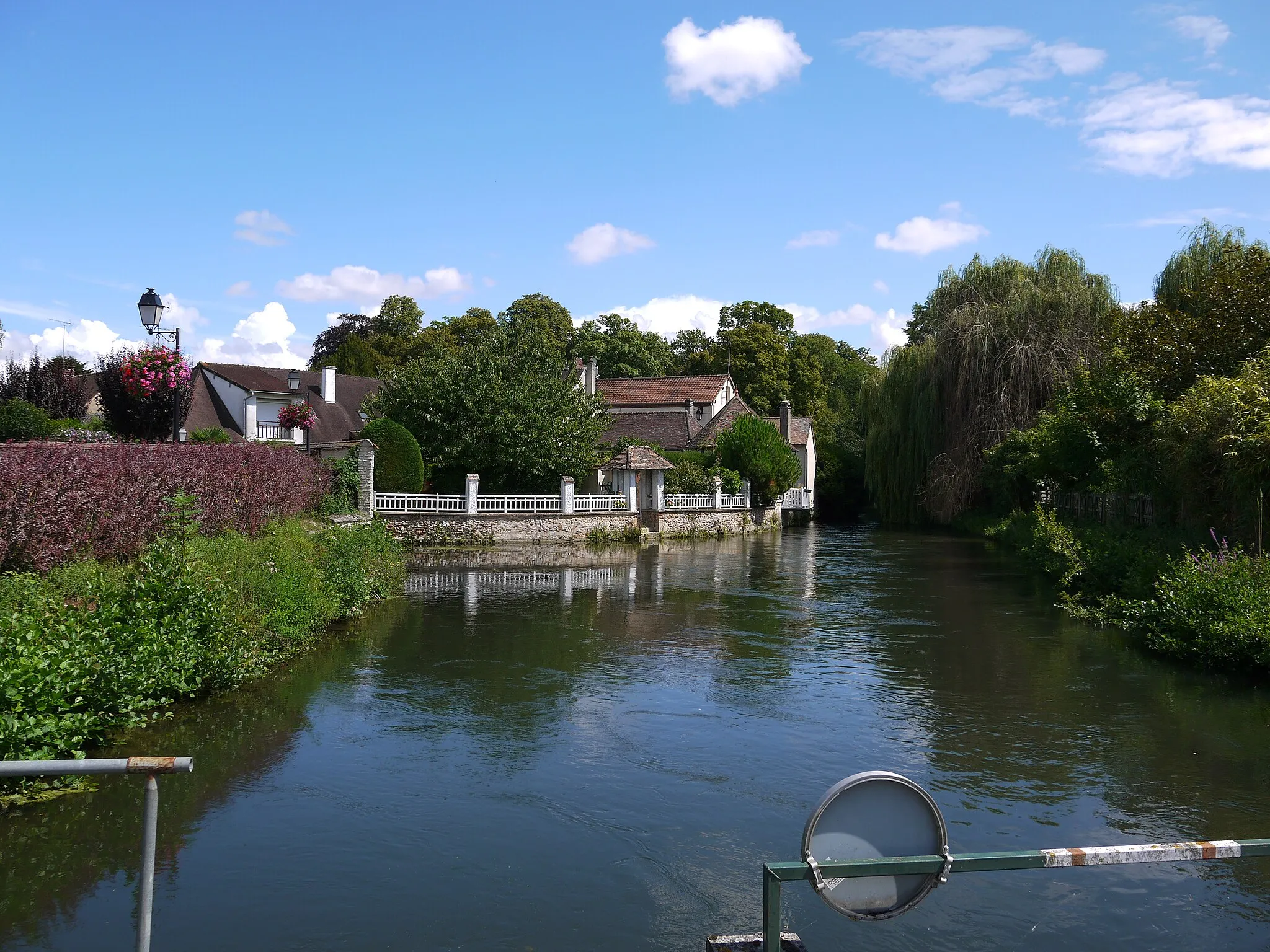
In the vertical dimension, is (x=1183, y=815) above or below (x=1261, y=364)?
below

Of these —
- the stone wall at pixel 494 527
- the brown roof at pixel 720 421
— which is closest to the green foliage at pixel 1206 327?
the stone wall at pixel 494 527

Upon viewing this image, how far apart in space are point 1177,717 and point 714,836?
6.67 metres

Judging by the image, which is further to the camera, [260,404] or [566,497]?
[260,404]

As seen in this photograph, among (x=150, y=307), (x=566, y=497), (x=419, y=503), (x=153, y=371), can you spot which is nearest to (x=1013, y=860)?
(x=150, y=307)

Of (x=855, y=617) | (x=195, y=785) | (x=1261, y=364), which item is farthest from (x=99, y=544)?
(x=1261, y=364)

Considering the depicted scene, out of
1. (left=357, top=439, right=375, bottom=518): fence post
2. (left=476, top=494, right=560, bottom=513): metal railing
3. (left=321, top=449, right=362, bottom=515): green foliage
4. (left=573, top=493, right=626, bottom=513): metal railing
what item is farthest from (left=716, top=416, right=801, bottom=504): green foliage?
(left=321, top=449, right=362, bottom=515): green foliage

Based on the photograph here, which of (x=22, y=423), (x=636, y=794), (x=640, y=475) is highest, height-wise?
(x=22, y=423)

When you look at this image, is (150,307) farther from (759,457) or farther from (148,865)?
(759,457)

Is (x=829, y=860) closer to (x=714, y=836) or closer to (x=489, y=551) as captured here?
(x=714, y=836)

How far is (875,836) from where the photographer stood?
3.78 metres

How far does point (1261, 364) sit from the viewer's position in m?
17.9

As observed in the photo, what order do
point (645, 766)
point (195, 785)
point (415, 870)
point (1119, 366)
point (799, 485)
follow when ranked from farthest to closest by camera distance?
point (799, 485), point (1119, 366), point (645, 766), point (195, 785), point (415, 870)

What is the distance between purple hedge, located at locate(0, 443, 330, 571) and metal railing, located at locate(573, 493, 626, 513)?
62.3 ft

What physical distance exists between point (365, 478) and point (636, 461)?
11585mm
